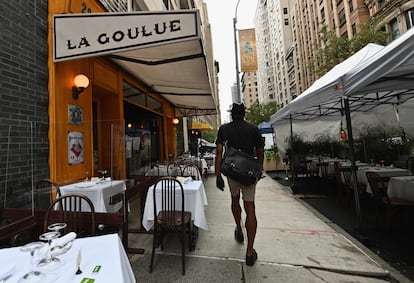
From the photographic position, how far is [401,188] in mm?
3713

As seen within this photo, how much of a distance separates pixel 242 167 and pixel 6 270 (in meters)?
2.09

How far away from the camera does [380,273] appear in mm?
2375

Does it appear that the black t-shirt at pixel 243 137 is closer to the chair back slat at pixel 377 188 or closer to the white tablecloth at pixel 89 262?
the white tablecloth at pixel 89 262

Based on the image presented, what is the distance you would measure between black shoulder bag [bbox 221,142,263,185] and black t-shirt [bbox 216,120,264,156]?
12 cm

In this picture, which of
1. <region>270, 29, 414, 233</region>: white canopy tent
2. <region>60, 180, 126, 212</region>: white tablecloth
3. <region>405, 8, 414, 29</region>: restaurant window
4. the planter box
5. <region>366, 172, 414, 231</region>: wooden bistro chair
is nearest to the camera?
Result: <region>270, 29, 414, 233</region>: white canopy tent

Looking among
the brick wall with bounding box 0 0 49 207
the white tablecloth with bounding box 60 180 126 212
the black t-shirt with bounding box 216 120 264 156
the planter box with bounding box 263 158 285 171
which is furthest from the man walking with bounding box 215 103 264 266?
the planter box with bounding box 263 158 285 171

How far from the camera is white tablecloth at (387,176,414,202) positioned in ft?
11.7

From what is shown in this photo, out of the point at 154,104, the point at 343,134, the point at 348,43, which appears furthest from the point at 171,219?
the point at 348,43

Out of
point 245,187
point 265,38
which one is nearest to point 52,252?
point 245,187

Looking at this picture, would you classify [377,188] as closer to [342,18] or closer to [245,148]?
[245,148]

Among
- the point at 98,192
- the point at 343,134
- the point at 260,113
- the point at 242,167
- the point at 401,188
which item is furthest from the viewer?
the point at 260,113

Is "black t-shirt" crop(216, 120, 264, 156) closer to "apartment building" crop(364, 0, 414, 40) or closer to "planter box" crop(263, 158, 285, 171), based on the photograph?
"planter box" crop(263, 158, 285, 171)

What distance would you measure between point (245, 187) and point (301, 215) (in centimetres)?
243

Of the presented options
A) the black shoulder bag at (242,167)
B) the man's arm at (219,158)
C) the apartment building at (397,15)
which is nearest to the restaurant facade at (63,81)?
the man's arm at (219,158)
